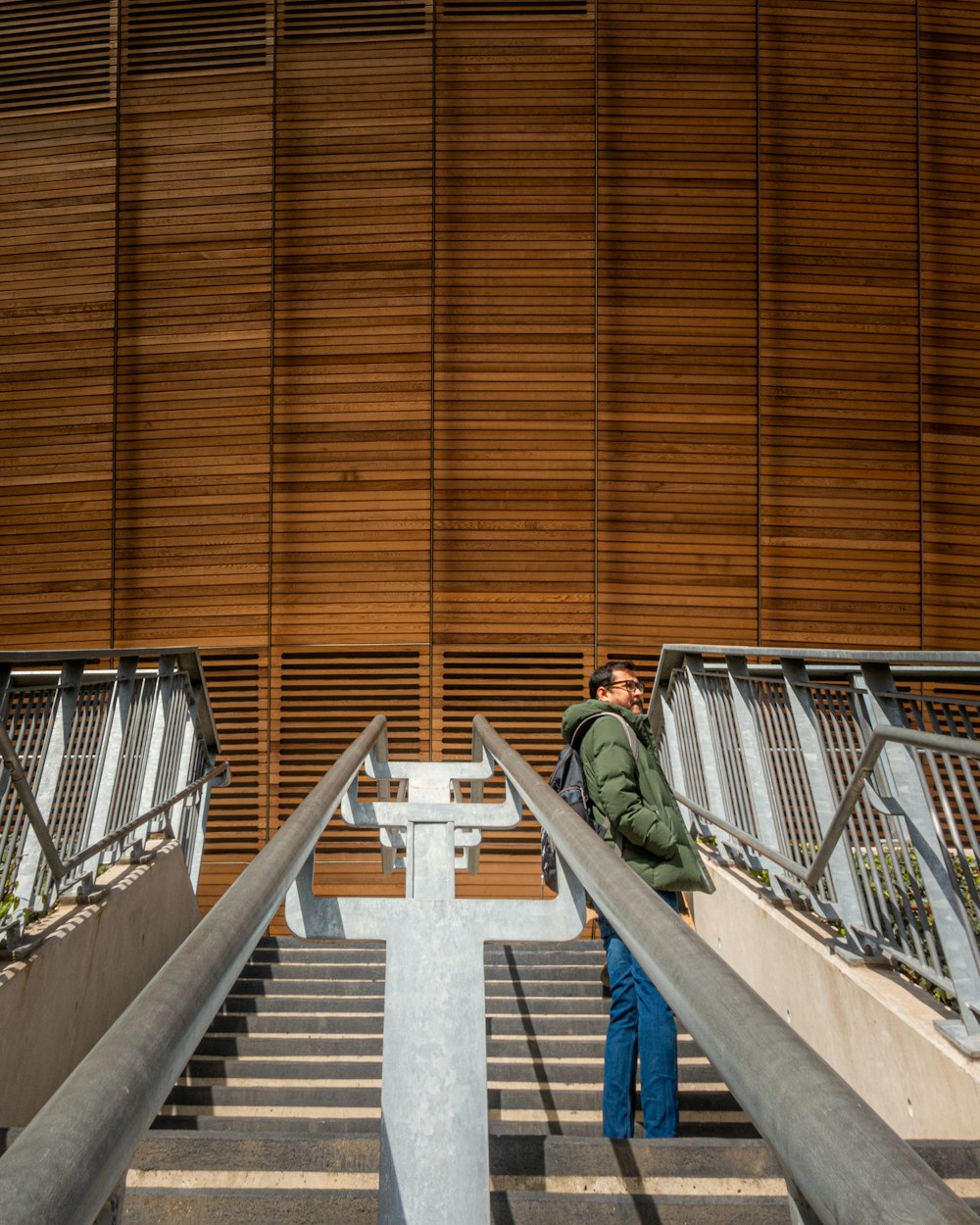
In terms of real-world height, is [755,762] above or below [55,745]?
below

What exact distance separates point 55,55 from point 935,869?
29.6 ft

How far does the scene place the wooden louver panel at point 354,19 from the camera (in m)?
7.93

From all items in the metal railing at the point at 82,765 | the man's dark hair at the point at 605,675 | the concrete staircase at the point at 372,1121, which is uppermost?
the man's dark hair at the point at 605,675

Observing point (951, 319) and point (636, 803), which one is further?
point (951, 319)

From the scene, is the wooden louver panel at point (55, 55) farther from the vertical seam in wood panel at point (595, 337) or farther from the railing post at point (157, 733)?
the railing post at point (157, 733)

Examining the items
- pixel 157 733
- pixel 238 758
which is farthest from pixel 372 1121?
pixel 238 758

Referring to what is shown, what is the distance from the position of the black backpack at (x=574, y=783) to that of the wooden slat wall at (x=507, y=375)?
449 centimetres

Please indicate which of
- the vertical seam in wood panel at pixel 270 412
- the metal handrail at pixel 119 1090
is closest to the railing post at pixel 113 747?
the metal handrail at pixel 119 1090

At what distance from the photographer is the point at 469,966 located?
4.20ft

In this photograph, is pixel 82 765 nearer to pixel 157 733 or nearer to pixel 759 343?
pixel 157 733

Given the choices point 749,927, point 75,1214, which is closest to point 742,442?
point 749,927

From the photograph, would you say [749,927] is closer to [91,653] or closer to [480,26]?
[91,653]

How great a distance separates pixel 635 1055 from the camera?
2.76 m

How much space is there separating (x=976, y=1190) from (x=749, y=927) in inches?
75.5
